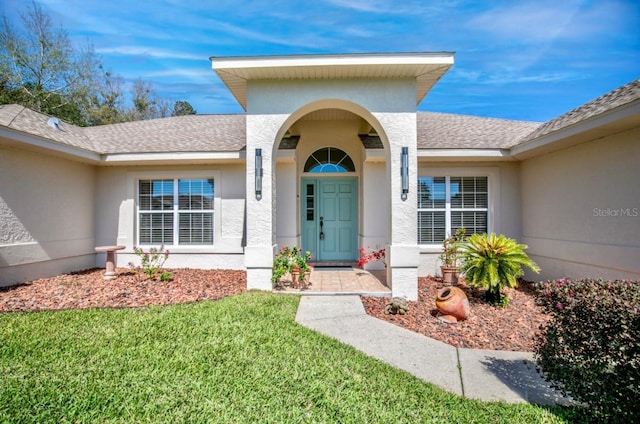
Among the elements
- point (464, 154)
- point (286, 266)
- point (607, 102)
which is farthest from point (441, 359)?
point (607, 102)

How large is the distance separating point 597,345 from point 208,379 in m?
3.87

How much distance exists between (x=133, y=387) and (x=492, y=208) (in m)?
9.69

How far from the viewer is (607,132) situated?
21.6 ft

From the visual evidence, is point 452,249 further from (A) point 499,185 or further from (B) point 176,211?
(B) point 176,211

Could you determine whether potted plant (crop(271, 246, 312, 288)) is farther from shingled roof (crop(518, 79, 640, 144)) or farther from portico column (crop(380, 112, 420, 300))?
shingled roof (crop(518, 79, 640, 144))

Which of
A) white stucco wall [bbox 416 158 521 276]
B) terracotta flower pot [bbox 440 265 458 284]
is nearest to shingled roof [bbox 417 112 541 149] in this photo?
white stucco wall [bbox 416 158 521 276]

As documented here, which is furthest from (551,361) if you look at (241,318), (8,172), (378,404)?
(8,172)

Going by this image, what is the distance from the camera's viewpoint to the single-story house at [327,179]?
6.77 meters

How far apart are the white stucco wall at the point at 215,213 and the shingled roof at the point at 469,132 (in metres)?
5.89

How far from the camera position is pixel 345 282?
306 inches

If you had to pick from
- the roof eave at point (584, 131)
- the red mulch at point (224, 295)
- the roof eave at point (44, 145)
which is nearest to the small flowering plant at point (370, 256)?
the red mulch at point (224, 295)

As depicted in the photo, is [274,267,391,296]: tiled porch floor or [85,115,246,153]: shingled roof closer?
[274,267,391,296]: tiled porch floor

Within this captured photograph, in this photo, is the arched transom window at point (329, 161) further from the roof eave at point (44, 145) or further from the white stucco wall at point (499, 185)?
the roof eave at point (44, 145)

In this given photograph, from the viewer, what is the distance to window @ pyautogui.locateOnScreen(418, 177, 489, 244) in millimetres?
9656
